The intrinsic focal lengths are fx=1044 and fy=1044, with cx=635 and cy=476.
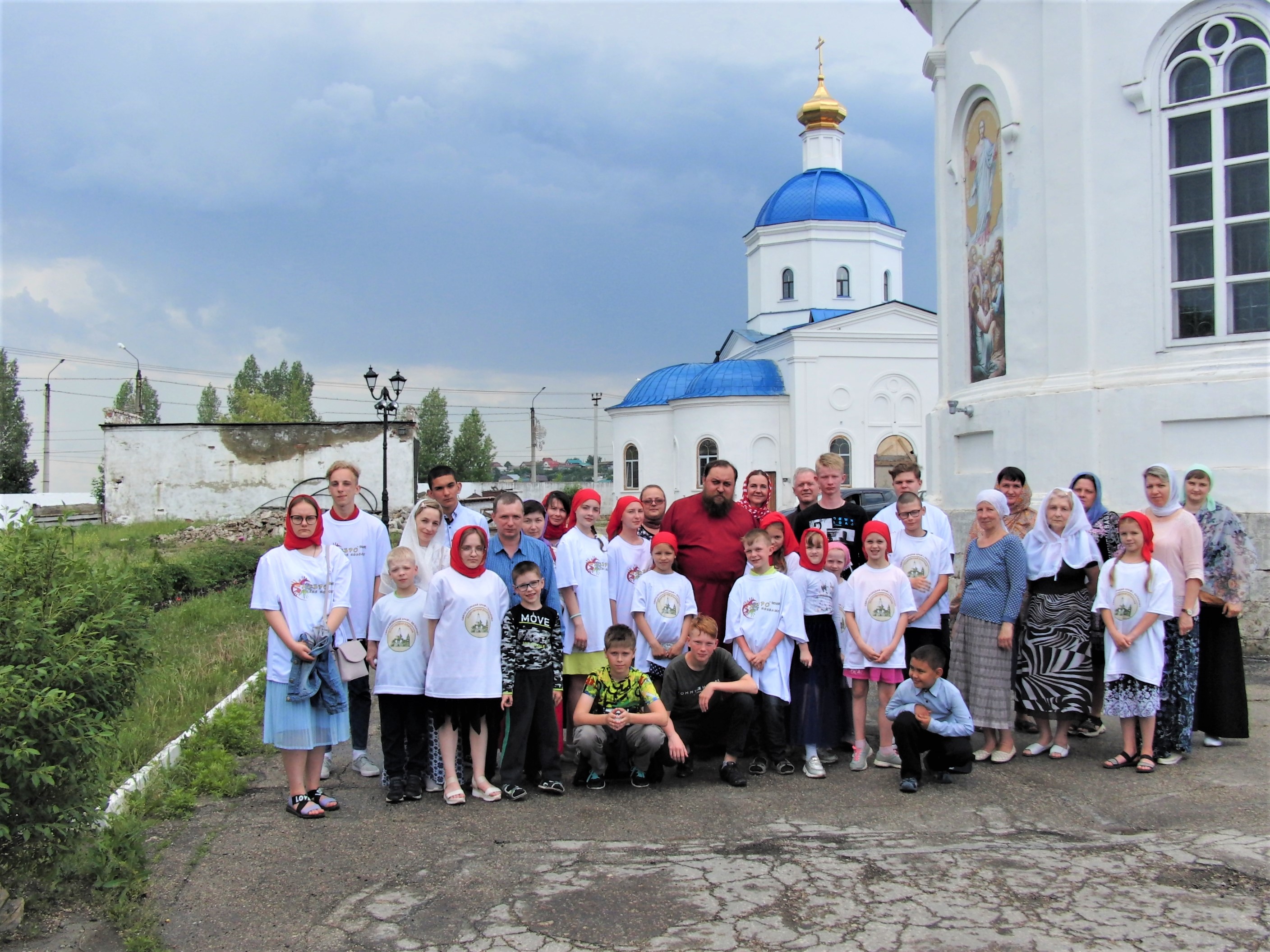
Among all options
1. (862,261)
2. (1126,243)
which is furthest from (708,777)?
(862,261)

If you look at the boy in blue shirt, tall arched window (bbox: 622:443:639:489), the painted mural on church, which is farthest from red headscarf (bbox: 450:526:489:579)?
tall arched window (bbox: 622:443:639:489)

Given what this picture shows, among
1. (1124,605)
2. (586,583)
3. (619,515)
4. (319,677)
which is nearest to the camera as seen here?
(319,677)

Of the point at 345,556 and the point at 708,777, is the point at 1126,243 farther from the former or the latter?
the point at 345,556

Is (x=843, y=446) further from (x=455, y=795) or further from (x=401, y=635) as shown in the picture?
(x=455, y=795)

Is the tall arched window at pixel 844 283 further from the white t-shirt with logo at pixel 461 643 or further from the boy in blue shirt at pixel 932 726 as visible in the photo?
the white t-shirt with logo at pixel 461 643

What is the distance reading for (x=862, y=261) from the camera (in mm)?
42469

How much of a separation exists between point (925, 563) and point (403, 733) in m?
3.45

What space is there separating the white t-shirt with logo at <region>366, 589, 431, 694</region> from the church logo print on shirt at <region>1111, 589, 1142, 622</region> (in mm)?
4194

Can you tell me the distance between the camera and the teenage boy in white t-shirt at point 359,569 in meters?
6.48

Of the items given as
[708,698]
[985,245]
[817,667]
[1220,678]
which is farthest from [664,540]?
[985,245]

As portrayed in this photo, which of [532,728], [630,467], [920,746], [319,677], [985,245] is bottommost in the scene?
[920,746]

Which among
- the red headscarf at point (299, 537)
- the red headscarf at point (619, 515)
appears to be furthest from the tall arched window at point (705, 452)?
the red headscarf at point (299, 537)

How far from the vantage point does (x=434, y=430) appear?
71125 mm

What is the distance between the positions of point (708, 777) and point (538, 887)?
2047 millimetres
